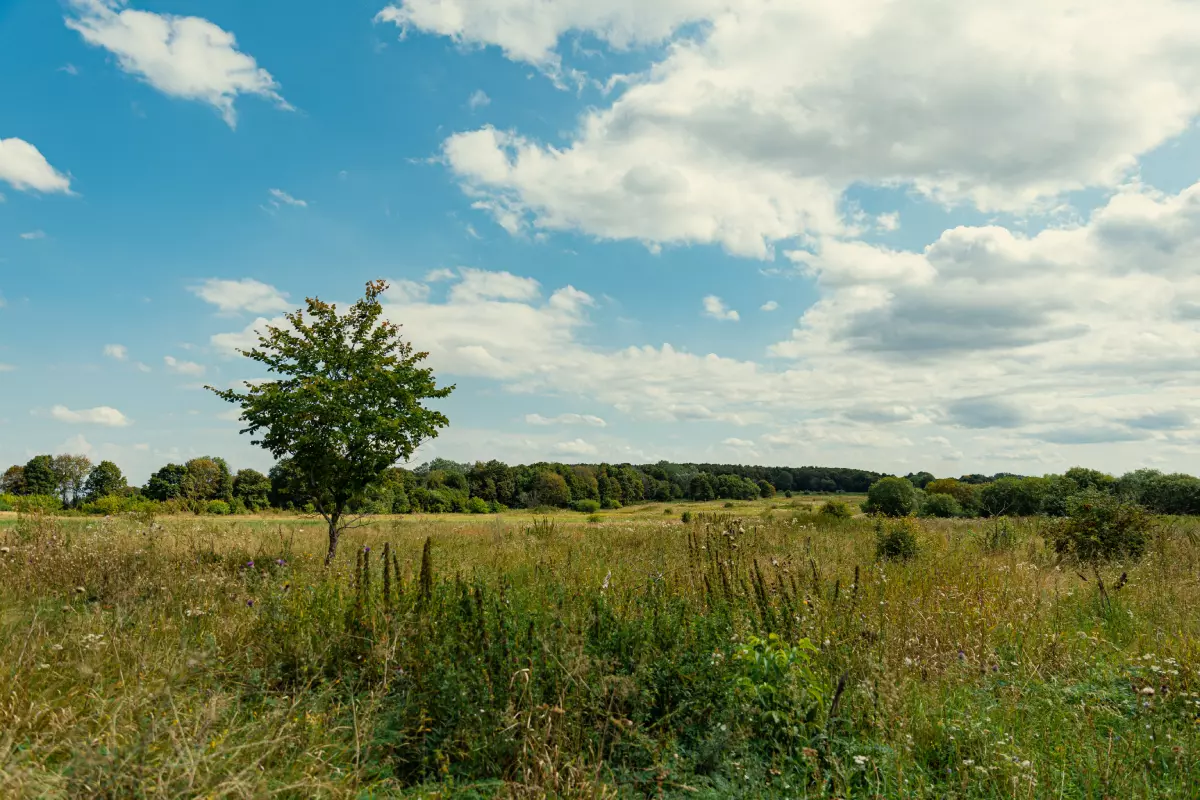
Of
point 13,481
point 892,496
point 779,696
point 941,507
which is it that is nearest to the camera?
point 779,696

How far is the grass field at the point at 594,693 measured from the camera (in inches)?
127

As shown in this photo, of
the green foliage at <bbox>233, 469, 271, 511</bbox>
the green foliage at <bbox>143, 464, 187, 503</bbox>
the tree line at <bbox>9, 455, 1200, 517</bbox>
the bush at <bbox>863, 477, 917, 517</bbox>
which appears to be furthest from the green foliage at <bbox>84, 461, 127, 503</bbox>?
the bush at <bbox>863, 477, 917, 517</bbox>

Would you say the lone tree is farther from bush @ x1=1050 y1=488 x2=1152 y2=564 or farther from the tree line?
bush @ x1=1050 y1=488 x2=1152 y2=564

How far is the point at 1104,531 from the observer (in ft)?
39.9

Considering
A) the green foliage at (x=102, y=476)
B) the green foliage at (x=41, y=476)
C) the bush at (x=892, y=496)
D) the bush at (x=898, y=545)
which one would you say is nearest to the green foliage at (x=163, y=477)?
the green foliage at (x=102, y=476)

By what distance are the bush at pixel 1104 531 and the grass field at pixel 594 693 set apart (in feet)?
17.4

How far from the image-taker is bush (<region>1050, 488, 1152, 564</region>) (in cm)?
1197

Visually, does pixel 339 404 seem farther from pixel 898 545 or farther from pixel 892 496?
pixel 892 496

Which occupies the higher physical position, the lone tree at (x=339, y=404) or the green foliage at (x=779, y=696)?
the lone tree at (x=339, y=404)

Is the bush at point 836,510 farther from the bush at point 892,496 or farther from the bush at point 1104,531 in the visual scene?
the bush at point 892,496

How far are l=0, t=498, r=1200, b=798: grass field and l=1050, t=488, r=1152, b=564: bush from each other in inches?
209

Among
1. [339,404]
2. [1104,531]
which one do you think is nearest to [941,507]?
[1104,531]

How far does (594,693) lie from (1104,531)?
42.4 ft

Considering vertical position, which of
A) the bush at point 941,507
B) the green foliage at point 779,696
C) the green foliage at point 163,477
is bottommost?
the bush at point 941,507
